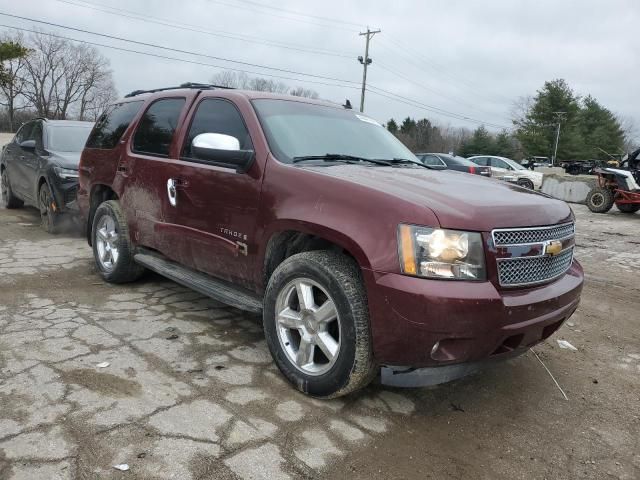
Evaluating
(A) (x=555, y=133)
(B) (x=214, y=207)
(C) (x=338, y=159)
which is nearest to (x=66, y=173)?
(B) (x=214, y=207)

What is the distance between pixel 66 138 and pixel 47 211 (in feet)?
4.08

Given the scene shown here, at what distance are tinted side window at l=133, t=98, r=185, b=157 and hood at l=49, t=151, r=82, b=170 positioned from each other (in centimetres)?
282

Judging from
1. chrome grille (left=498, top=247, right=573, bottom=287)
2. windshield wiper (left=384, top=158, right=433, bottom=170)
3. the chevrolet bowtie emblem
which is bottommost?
chrome grille (left=498, top=247, right=573, bottom=287)

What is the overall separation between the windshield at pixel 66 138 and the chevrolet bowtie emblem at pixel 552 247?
7053 millimetres

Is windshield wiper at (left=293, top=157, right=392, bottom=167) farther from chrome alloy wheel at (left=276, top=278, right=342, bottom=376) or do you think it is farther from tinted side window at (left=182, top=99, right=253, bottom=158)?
chrome alloy wheel at (left=276, top=278, right=342, bottom=376)

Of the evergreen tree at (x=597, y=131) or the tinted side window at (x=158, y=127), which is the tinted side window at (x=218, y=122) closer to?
the tinted side window at (x=158, y=127)

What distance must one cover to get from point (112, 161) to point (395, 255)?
3401 mm

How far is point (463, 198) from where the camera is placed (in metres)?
2.70

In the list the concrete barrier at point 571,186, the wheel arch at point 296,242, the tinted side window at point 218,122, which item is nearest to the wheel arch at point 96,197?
the tinted side window at point 218,122

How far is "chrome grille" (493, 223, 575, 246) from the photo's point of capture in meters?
2.55

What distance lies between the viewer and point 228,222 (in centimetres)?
344

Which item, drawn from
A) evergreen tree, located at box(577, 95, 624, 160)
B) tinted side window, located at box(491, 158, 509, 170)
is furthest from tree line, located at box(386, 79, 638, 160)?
tinted side window, located at box(491, 158, 509, 170)

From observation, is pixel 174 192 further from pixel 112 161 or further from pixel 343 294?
pixel 343 294

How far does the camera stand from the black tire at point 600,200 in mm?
13734
